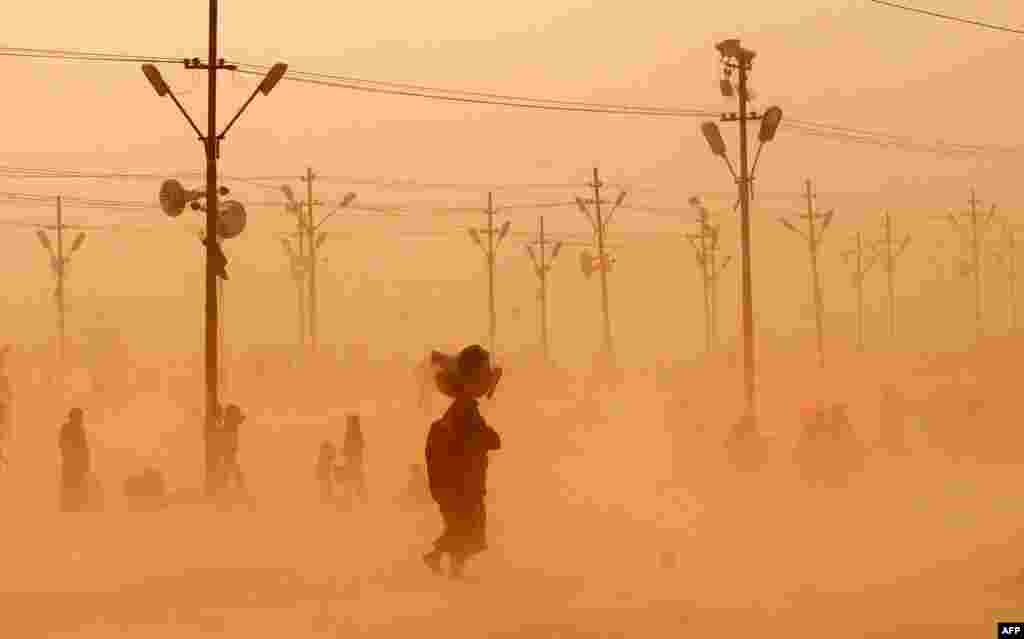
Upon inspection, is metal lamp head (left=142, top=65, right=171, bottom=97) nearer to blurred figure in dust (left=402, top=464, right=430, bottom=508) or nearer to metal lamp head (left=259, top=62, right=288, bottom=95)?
metal lamp head (left=259, top=62, right=288, bottom=95)

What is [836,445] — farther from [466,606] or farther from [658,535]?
[466,606]

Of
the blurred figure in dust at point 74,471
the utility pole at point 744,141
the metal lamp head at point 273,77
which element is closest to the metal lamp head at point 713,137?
the utility pole at point 744,141

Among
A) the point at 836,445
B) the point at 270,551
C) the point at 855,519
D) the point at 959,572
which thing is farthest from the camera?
the point at 836,445

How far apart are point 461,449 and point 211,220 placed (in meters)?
12.3

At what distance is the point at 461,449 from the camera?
12.6 meters

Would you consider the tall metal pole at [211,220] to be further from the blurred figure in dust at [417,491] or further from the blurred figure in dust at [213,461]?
the blurred figure in dust at [417,491]

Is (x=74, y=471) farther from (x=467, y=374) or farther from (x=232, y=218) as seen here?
(x=467, y=374)

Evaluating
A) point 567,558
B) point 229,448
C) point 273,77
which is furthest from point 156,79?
point 567,558

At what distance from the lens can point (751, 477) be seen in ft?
77.3

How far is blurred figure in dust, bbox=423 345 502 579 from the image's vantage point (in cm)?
1255

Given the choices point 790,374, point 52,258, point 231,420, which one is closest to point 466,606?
point 231,420

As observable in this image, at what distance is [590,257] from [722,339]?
227 ft

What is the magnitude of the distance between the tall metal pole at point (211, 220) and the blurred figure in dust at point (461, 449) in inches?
445

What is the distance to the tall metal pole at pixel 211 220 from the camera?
23.2m
